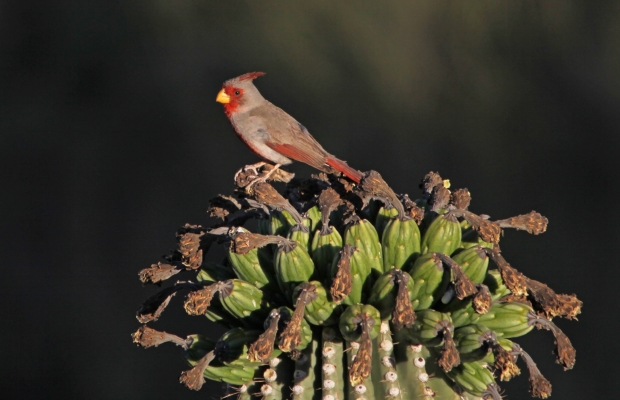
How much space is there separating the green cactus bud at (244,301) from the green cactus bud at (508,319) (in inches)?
21.1

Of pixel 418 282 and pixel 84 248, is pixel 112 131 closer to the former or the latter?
pixel 84 248

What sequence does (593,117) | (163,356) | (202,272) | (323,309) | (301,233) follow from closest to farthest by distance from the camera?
(323,309) < (301,233) < (202,272) < (593,117) < (163,356)

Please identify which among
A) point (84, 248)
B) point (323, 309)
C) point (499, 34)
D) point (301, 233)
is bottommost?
point (323, 309)

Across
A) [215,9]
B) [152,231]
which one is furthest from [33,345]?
[215,9]

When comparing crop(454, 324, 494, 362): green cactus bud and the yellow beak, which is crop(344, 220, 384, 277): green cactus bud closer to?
crop(454, 324, 494, 362): green cactus bud

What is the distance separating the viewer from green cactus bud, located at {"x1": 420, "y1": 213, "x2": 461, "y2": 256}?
6.59ft

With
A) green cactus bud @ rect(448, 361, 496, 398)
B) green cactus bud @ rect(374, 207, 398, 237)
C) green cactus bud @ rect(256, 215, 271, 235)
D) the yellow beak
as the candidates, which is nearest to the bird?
the yellow beak

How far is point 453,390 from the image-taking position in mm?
1925

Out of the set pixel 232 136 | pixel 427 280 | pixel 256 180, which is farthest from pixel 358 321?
pixel 232 136

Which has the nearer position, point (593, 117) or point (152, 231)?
point (593, 117)

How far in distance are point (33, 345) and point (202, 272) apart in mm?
3581

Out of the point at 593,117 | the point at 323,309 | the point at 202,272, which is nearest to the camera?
the point at 323,309

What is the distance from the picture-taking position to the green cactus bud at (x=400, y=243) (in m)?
1.99

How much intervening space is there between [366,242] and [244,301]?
33 cm
